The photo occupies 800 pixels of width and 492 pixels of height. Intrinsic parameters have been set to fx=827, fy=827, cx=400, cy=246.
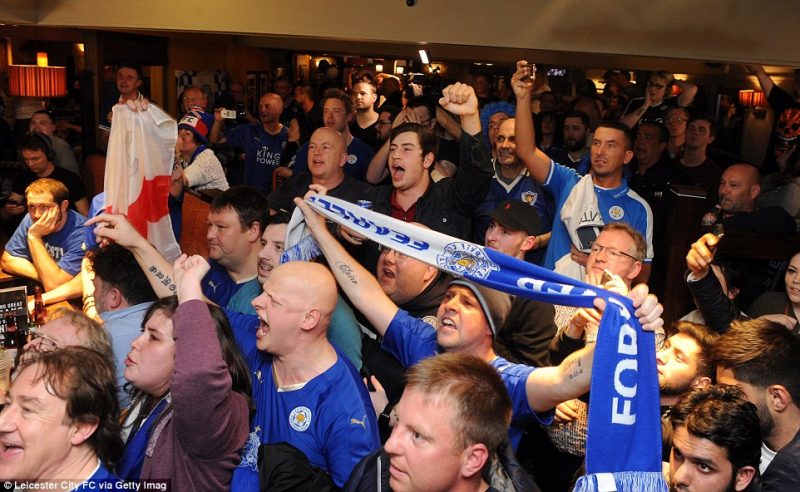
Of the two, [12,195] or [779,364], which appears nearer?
[779,364]

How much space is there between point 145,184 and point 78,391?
2.05 metres

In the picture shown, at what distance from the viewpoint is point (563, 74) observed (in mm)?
12742

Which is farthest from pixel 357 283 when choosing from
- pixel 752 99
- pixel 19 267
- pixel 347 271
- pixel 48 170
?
pixel 752 99

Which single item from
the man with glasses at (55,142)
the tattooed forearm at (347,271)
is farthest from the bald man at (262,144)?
the tattooed forearm at (347,271)

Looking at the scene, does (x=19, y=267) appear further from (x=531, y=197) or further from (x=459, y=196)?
(x=531, y=197)

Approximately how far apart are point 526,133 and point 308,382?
2.19 m

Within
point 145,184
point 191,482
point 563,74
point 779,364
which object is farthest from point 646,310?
point 563,74

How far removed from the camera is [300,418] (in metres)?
2.70

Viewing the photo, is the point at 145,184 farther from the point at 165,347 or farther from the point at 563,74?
the point at 563,74

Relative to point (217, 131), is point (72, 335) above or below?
below

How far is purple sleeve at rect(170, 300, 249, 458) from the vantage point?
2.21 metres

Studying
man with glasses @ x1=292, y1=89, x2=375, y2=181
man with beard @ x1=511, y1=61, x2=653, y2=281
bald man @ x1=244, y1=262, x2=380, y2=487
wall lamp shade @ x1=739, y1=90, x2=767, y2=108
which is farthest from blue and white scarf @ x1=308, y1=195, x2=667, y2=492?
wall lamp shade @ x1=739, y1=90, x2=767, y2=108

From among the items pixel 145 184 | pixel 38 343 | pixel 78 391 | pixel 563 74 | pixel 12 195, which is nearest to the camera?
pixel 78 391

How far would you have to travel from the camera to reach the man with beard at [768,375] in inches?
108
